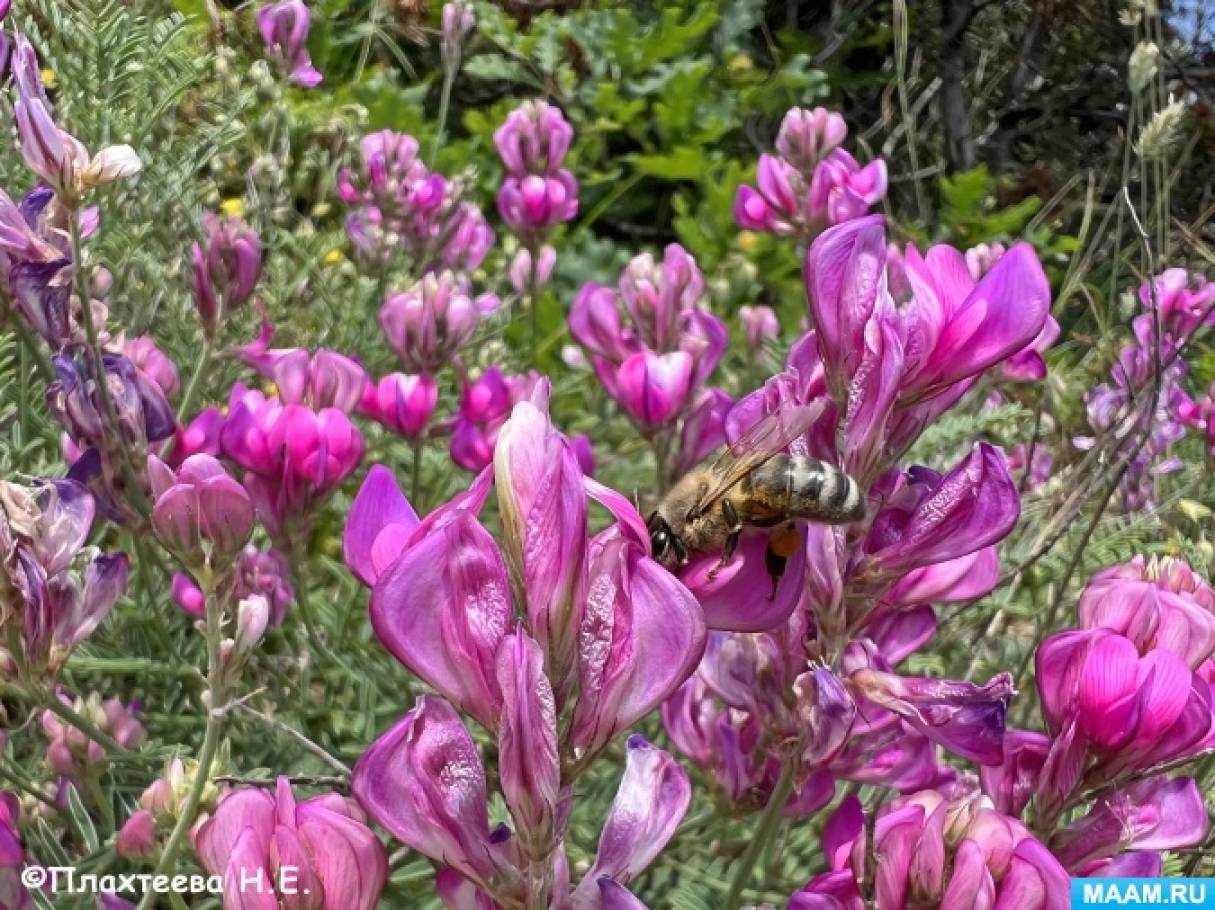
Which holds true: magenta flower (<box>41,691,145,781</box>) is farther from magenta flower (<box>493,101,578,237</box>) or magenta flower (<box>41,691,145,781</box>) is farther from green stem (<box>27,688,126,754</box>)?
magenta flower (<box>493,101,578,237</box>)

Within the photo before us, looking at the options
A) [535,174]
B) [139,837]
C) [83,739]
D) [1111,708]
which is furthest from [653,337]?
[1111,708]

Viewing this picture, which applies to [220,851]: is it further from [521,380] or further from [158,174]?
[158,174]

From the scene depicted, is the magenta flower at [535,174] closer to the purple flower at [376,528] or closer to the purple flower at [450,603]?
the purple flower at [376,528]

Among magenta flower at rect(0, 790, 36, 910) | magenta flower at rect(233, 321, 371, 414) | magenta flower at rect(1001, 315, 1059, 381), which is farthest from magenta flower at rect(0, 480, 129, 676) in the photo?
magenta flower at rect(1001, 315, 1059, 381)

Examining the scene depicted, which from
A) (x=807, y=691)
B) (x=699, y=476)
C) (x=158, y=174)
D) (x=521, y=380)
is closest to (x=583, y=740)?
(x=807, y=691)

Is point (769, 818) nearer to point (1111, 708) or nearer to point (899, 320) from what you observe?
point (1111, 708)

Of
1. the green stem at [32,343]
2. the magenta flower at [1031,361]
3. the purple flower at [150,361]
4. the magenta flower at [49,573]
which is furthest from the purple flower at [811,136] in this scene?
the magenta flower at [49,573]
